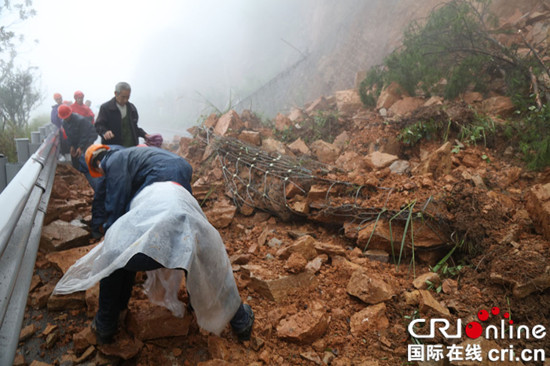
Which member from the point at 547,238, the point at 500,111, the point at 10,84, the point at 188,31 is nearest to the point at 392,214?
the point at 547,238

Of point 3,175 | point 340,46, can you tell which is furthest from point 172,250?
point 340,46

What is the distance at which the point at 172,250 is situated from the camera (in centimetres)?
190

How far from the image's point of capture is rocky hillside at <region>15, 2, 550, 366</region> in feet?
7.50

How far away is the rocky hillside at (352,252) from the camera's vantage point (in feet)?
7.50

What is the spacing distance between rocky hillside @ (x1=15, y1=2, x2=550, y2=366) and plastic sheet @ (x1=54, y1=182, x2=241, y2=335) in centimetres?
37

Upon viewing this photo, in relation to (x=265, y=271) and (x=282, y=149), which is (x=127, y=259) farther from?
(x=282, y=149)

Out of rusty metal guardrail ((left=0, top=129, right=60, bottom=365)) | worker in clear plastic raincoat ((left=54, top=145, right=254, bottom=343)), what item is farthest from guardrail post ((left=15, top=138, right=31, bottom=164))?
worker in clear plastic raincoat ((left=54, top=145, right=254, bottom=343))

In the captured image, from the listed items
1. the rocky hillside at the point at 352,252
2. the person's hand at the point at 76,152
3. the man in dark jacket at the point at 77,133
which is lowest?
the rocky hillside at the point at 352,252

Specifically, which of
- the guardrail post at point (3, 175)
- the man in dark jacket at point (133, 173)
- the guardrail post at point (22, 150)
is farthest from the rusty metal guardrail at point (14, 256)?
the guardrail post at point (22, 150)

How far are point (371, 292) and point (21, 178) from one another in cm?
273

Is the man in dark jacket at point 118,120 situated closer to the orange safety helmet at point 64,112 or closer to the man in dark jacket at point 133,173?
the orange safety helmet at point 64,112

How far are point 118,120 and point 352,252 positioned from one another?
139 inches

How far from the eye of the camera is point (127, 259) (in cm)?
181

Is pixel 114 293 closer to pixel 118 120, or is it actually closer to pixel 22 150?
pixel 22 150
